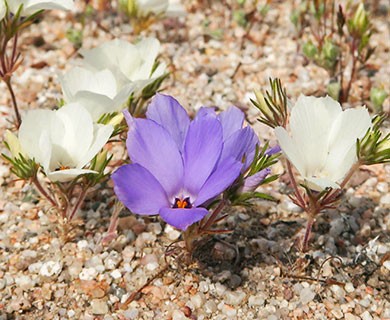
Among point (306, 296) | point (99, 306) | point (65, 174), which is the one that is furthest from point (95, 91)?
point (306, 296)

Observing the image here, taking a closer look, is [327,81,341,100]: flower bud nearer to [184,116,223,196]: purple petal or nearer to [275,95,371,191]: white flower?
[275,95,371,191]: white flower

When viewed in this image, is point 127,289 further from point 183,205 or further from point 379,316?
point 379,316

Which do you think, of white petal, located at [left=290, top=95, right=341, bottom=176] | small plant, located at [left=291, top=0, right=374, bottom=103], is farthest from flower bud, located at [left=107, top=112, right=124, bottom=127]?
small plant, located at [left=291, top=0, right=374, bottom=103]

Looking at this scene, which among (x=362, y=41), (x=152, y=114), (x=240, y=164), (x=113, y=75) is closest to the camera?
(x=240, y=164)

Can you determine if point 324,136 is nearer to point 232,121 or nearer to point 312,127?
point 312,127

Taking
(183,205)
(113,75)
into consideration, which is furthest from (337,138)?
(113,75)

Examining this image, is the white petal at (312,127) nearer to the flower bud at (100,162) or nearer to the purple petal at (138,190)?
the purple petal at (138,190)
